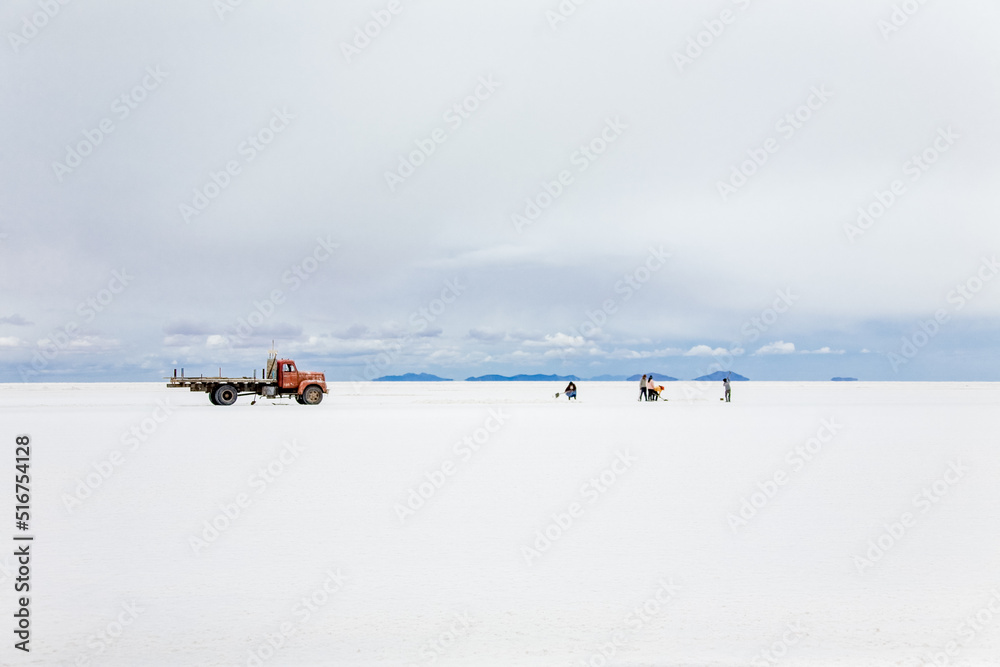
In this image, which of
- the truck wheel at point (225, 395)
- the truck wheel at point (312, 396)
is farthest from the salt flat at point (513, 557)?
the truck wheel at point (312, 396)

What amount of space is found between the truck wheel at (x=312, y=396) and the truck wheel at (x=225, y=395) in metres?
3.04

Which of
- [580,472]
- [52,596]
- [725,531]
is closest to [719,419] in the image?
[580,472]

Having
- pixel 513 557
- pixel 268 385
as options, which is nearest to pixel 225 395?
pixel 268 385

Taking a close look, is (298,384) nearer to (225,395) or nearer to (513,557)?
(225,395)

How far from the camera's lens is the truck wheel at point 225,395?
3344 cm

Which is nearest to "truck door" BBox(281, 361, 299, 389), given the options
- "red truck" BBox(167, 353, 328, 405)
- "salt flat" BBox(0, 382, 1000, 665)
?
"red truck" BBox(167, 353, 328, 405)

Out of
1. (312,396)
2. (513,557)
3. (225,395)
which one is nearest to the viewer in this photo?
(513,557)

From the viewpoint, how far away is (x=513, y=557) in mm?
7684

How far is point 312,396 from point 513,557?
27791 mm

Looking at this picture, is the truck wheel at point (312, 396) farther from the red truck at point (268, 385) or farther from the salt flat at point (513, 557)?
the salt flat at point (513, 557)

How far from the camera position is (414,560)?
24.9 feet

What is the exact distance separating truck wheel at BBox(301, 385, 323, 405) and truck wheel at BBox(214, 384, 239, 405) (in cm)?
304

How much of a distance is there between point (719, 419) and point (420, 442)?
12.2 m

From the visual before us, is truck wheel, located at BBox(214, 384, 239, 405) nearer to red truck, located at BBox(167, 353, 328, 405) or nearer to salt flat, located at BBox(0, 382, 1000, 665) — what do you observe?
red truck, located at BBox(167, 353, 328, 405)
